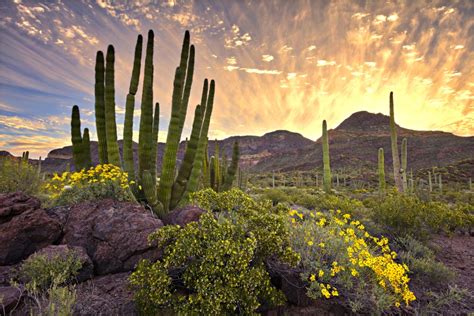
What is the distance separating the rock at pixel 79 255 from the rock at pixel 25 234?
0.50 meters

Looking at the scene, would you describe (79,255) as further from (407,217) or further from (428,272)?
(407,217)

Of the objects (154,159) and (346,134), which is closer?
(154,159)

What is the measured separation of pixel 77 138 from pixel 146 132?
1.76m

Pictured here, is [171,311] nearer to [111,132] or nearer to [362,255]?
[362,255]

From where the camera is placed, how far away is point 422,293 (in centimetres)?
539

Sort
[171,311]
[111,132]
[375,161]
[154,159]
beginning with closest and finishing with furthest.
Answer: [171,311] → [111,132] → [154,159] → [375,161]

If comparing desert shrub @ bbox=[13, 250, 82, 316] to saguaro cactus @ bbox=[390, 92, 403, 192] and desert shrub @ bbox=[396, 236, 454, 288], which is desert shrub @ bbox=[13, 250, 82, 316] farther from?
saguaro cactus @ bbox=[390, 92, 403, 192]

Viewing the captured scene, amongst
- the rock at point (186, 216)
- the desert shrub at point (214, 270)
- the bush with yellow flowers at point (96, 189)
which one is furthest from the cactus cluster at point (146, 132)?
the desert shrub at point (214, 270)

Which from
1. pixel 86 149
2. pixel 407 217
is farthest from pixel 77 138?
pixel 407 217

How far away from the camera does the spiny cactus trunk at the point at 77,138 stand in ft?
22.8

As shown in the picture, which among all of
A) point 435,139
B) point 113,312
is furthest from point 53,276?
point 435,139

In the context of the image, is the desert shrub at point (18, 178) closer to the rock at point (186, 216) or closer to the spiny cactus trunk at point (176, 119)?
the spiny cactus trunk at point (176, 119)

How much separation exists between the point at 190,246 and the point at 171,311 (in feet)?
2.70

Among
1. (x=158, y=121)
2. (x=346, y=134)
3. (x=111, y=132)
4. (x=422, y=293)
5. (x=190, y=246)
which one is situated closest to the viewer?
(x=190, y=246)
